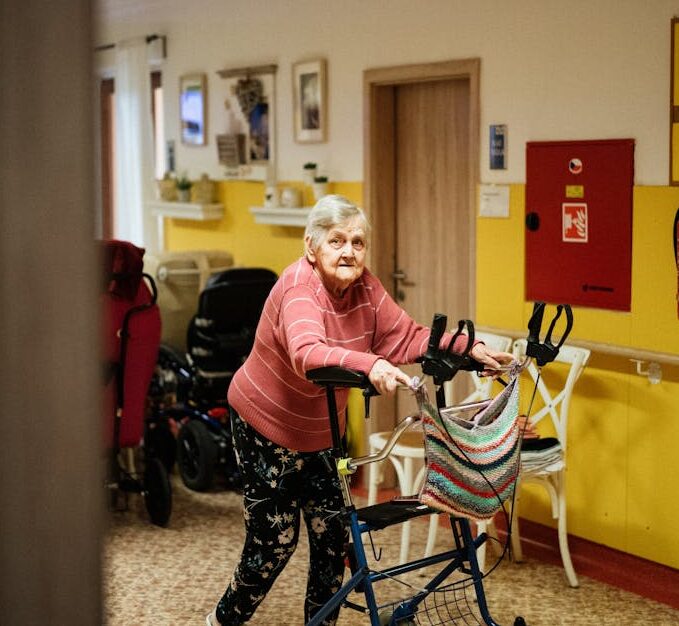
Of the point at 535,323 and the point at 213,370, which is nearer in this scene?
the point at 535,323

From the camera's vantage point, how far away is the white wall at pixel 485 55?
4047mm

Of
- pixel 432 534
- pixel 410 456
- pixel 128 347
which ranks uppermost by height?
pixel 128 347

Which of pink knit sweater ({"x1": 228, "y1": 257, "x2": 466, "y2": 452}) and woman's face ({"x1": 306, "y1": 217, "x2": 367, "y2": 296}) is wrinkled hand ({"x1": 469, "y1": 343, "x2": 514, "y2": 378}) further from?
woman's face ({"x1": 306, "y1": 217, "x2": 367, "y2": 296})

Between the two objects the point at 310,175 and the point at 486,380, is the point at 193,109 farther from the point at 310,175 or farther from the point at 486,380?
the point at 486,380

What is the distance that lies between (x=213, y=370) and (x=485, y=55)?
2048 millimetres

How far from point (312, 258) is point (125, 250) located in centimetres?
196

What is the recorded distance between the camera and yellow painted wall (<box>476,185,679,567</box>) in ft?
13.2

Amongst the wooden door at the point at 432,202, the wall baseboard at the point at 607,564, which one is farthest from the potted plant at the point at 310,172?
the wall baseboard at the point at 607,564

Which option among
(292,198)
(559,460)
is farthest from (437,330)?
(292,198)

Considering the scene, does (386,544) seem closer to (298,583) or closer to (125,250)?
(298,583)

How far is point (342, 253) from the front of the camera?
2824 mm

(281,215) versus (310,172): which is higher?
(310,172)

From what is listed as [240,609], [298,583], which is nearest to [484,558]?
[298,583]

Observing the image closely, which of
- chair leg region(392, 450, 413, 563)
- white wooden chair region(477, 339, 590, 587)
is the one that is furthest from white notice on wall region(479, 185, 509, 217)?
chair leg region(392, 450, 413, 563)
